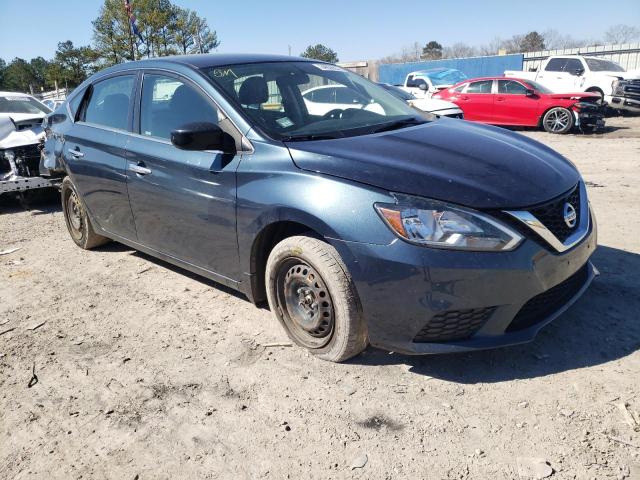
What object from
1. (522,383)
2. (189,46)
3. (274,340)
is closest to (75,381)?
(274,340)

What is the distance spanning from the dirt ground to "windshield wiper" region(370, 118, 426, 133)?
1.38 metres

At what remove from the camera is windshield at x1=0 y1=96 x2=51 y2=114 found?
830 cm

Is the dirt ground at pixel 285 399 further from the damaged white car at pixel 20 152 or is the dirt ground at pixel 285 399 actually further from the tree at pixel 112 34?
the tree at pixel 112 34

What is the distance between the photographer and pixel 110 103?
4.44 metres

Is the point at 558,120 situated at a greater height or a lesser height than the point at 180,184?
lesser

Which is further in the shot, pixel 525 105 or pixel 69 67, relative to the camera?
pixel 69 67

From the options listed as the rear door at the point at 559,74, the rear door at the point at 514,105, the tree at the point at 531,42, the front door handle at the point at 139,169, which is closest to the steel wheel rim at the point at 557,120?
the rear door at the point at 514,105

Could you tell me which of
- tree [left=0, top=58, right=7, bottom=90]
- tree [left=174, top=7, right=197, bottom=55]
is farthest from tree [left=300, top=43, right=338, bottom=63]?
tree [left=0, top=58, right=7, bottom=90]

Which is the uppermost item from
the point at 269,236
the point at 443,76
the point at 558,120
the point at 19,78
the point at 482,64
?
the point at 19,78

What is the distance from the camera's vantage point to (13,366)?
3297mm

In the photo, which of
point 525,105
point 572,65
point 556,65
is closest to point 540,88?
point 525,105

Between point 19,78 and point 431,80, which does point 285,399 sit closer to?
point 431,80

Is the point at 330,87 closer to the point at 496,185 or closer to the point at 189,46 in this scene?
the point at 496,185

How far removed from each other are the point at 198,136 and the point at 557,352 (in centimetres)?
235
